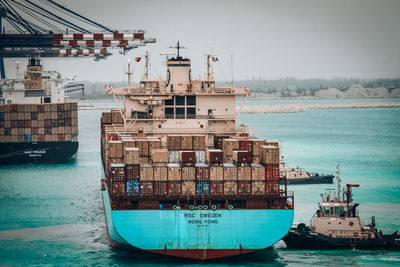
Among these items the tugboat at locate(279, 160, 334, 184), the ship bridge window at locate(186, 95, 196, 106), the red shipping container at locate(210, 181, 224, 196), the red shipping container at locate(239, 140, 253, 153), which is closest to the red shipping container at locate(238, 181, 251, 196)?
the red shipping container at locate(210, 181, 224, 196)

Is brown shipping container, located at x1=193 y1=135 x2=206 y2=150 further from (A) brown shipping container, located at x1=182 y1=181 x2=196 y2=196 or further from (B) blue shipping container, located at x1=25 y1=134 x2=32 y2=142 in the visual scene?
(B) blue shipping container, located at x1=25 y1=134 x2=32 y2=142

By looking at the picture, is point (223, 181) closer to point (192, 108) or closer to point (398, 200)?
point (192, 108)

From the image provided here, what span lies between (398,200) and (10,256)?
2803 centimetres

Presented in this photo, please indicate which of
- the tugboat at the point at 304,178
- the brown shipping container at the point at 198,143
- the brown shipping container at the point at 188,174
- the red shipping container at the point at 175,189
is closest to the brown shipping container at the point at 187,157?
the brown shipping container at the point at 188,174

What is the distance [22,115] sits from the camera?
215ft

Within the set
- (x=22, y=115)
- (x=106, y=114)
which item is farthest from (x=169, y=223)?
(x=22, y=115)

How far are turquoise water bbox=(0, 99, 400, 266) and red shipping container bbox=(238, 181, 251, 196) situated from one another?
324 centimetres

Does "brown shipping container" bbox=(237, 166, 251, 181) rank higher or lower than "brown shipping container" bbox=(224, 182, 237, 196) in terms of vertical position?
higher

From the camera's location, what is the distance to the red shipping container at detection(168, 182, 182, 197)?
29.5 metres

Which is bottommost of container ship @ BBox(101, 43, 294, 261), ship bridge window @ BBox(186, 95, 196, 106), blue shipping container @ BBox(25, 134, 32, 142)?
container ship @ BBox(101, 43, 294, 261)

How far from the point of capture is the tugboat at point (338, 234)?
107ft

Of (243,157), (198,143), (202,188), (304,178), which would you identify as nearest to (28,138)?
(304,178)

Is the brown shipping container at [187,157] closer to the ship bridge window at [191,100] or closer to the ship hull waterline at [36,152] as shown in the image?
the ship bridge window at [191,100]

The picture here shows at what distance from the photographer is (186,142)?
34031 millimetres
